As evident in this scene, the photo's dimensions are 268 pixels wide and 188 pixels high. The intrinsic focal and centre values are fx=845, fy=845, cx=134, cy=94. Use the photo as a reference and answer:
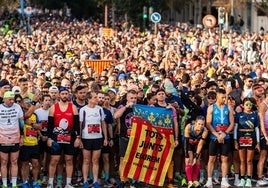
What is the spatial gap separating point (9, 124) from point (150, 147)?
246 centimetres

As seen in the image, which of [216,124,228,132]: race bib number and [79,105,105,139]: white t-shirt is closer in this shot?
[79,105,105,139]: white t-shirt

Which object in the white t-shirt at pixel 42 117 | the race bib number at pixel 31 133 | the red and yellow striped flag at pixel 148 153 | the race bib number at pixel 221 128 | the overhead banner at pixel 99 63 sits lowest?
the red and yellow striped flag at pixel 148 153

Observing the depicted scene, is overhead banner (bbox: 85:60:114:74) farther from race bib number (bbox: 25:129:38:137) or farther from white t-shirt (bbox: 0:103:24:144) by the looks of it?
white t-shirt (bbox: 0:103:24:144)

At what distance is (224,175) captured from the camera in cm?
1453

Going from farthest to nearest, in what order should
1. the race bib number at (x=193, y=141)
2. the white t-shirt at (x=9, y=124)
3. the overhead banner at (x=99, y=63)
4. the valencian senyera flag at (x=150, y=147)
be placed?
the overhead banner at (x=99, y=63) → the race bib number at (x=193, y=141) → the valencian senyera flag at (x=150, y=147) → the white t-shirt at (x=9, y=124)

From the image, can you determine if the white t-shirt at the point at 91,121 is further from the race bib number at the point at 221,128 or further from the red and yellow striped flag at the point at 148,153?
the race bib number at the point at 221,128

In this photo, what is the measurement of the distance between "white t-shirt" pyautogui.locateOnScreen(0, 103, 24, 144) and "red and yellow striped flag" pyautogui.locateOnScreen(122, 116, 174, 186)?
6.41 feet

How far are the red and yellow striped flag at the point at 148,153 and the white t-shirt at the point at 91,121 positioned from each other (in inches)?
23.9

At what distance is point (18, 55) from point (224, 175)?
46.3ft

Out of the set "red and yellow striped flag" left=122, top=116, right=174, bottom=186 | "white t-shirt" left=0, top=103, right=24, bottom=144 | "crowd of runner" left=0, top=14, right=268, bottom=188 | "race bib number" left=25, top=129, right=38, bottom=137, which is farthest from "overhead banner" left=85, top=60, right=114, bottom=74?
"white t-shirt" left=0, top=103, right=24, bottom=144

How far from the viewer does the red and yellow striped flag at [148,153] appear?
14.4 m

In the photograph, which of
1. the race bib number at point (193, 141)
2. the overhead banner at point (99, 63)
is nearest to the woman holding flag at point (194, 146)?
the race bib number at point (193, 141)

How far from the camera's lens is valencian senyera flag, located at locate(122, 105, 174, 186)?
14352mm

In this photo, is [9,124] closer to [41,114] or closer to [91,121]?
[41,114]
